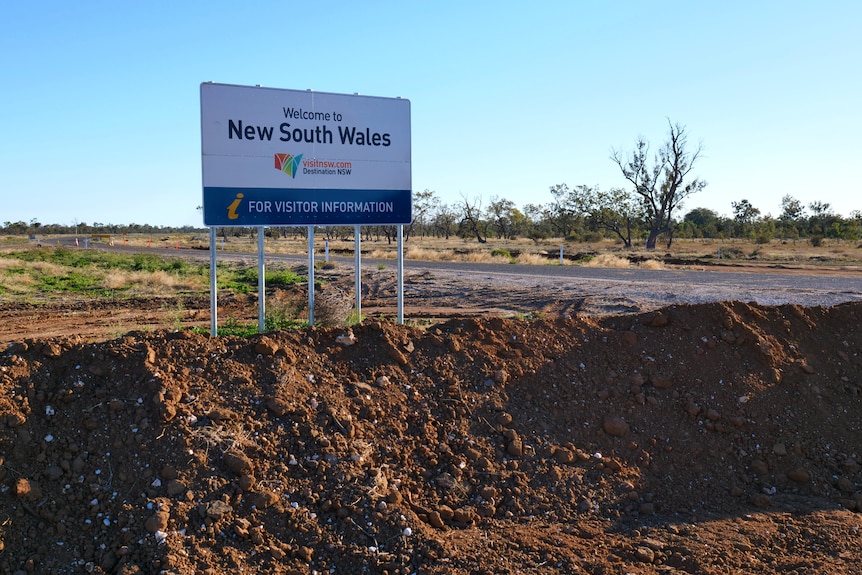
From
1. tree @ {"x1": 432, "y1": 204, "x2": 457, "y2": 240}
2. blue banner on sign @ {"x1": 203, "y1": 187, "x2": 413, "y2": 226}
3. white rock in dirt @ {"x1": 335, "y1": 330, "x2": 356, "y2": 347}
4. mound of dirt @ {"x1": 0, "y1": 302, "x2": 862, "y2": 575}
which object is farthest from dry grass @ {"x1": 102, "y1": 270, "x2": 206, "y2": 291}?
tree @ {"x1": 432, "y1": 204, "x2": 457, "y2": 240}

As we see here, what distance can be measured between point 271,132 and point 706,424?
4.90 meters

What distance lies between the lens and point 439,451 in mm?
5414

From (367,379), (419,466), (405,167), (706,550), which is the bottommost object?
(706,550)

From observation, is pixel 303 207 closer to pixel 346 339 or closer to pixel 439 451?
pixel 346 339

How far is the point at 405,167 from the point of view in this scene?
8180 millimetres

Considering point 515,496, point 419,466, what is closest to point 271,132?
point 419,466

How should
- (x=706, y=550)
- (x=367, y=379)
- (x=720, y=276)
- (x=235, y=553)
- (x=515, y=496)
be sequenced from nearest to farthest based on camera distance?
(x=235, y=553) → (x=706, y=550) → (x=515, y=496) → (x=367, y=379) → (x=720, y=276)

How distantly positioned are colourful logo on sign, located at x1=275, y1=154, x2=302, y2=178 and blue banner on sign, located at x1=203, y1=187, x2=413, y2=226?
0.62ft

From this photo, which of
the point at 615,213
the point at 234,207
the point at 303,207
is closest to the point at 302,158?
the point at 303,207

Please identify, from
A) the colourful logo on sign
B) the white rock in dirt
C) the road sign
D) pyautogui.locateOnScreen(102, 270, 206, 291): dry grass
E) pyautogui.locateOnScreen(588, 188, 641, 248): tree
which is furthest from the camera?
pyautogui.locateOnScreen(588, 188, 641, 248): tree

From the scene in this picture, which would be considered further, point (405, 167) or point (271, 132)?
point (405, 167)

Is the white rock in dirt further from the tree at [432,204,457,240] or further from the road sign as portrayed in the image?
the tree at [432,204,457,240]

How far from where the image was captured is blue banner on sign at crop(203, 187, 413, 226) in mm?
7281

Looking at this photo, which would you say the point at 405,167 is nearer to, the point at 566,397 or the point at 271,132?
the point at 271,132
